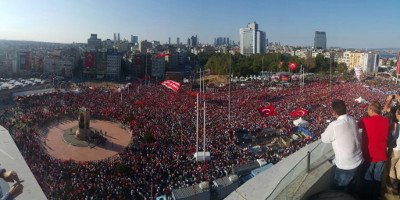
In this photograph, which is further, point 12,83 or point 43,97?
point 12,83

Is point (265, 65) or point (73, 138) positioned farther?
point (265, 65)

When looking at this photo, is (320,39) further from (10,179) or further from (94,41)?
(10,179)

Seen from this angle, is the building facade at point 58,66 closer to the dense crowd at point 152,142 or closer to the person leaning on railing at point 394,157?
the dense crowd at point 152,142

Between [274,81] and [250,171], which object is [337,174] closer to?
[250,171]

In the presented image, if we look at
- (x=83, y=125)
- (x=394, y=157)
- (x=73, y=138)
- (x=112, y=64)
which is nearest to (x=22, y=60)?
(x=112, y=64)

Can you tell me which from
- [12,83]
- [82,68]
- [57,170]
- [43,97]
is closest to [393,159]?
[57,170]

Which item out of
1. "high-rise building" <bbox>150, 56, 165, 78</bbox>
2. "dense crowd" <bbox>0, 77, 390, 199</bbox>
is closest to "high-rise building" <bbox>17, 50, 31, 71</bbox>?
"high-rise building" <bbox>150, 56, 165, 78</bbox>

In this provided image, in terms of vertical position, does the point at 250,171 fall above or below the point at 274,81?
below

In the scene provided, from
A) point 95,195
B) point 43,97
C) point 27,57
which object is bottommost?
point 95,195
